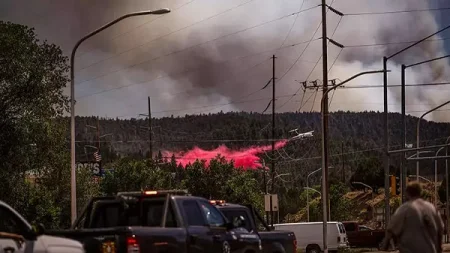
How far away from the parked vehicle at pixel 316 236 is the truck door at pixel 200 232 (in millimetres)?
33709

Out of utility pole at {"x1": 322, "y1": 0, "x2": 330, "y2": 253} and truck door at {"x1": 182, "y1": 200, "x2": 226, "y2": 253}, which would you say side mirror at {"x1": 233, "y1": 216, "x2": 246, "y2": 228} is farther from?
utility pole at {"x1": 322, "y1": 0, "x2": 330, "y2": 253}

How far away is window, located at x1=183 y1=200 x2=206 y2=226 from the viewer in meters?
17.8

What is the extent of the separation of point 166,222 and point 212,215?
5.04 feet

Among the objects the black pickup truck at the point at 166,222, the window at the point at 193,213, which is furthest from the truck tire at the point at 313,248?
the window at the point at 193,213

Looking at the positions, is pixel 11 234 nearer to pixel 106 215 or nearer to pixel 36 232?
pixel 36 232

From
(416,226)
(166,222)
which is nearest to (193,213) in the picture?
(166,222)

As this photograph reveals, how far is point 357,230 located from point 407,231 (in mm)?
48675

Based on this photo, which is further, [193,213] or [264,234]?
[264,234]

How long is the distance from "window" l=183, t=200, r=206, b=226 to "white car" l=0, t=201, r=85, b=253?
4.62 m

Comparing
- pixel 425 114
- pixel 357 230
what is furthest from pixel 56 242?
pixel 357 230

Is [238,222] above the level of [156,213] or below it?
below

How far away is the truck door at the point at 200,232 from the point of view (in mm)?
17359

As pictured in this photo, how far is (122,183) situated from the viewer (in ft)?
260

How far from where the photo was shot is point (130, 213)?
18062 mm
